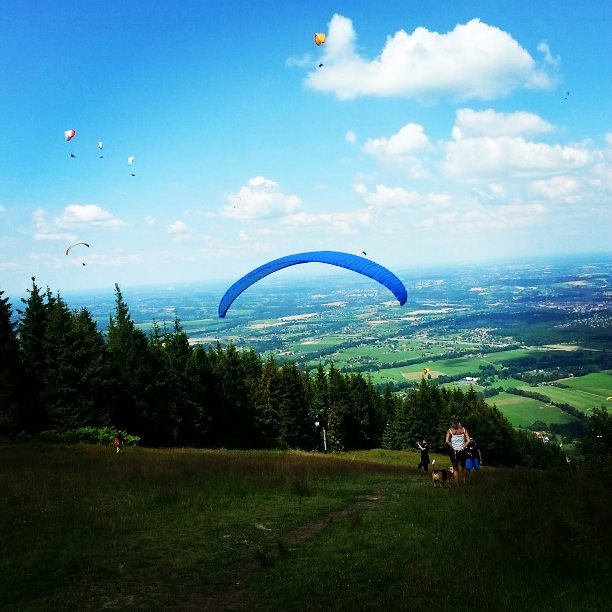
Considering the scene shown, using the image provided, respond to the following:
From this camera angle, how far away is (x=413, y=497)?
51.1ft

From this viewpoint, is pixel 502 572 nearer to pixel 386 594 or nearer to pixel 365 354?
pixel 386 594

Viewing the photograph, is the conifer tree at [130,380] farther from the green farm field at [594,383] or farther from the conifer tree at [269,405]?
the green farm field at [594,383]

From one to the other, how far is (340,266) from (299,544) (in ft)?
44.3

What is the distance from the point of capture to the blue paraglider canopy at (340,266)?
2252 centimetres

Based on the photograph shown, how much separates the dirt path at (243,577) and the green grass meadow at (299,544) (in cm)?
4

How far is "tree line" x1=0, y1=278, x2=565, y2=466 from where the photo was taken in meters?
33.8

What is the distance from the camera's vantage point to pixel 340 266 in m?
22.7

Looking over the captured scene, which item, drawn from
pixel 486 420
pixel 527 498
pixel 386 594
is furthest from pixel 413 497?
pixel 486 420

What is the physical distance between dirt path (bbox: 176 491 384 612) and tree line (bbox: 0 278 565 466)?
2485 cm

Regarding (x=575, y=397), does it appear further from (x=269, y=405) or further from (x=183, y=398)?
(x=183, y=398)

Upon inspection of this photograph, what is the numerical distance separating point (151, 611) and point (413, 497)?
9443 millimetres

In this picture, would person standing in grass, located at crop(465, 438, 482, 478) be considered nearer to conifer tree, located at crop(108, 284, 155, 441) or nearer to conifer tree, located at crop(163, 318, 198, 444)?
conifer tree, located at crop(108, 284, 155, 441)

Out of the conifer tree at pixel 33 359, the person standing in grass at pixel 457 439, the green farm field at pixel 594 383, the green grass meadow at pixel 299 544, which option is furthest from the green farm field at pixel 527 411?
the green grass meadow at pixel 299 544

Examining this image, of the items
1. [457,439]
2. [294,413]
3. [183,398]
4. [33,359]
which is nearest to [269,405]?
[294,413]
